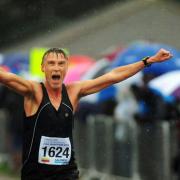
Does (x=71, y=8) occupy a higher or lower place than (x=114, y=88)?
higher

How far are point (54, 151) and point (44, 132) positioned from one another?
0.19 m

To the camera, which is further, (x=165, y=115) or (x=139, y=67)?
(x=165, y=115)

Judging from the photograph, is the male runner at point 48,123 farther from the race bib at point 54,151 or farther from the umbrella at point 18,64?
the umbrella at point 18,64

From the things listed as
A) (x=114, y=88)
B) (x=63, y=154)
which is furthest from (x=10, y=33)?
(x=63, y=154)

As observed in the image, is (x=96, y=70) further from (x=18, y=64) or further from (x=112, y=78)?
(x=112, y=78)

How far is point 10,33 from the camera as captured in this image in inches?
466

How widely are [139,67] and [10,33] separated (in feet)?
17.4

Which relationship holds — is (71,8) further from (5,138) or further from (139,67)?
(139,67)

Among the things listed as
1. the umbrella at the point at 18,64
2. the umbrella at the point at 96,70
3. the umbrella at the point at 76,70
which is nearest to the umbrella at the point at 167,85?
the umbrella at the point at 96,70

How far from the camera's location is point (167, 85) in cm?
1001

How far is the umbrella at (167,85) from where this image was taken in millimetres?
9984

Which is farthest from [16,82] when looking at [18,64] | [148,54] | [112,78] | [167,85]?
[18,64]

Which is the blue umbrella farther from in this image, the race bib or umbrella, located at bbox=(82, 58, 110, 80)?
the race bib

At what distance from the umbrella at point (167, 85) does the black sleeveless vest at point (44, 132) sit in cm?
355
